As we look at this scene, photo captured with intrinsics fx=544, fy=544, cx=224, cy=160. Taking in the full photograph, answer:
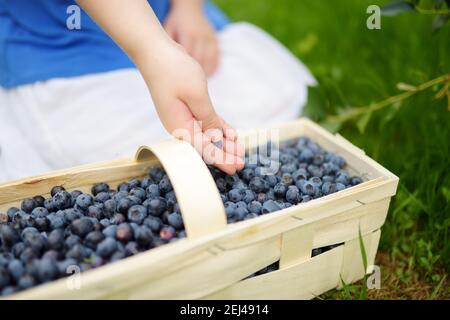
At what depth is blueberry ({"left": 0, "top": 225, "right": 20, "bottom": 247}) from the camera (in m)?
1.03

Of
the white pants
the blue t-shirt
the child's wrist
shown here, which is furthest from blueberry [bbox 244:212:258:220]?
the child's wrist

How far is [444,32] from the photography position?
1899 mm

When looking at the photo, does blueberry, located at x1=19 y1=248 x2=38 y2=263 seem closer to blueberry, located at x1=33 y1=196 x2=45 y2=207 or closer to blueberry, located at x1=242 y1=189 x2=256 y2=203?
blueberry, located at x1=33 y1=196 x2=45 y2=207

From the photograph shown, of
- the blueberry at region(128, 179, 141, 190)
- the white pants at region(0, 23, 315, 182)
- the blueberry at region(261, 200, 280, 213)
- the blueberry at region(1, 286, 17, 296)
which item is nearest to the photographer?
the blueberry at region(1, 286, 17, 296)

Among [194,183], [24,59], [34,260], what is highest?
[24,59]

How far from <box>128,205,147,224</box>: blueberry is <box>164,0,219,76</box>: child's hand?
839 millimetres

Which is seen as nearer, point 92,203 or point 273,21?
point 92,203

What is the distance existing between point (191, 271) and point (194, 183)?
0.16 metres

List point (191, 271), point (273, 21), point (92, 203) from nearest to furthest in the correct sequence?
point (191, 271), point (92, 203), point (273, 21)

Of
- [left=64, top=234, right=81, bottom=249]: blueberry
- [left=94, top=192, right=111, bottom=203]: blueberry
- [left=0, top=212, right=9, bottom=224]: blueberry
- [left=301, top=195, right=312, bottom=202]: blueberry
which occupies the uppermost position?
[left=94, top=192, right=111, bottom=203]: blueberry

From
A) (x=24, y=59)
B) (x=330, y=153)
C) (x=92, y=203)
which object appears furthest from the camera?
(x=24, y=59)

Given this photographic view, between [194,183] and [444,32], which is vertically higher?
[444,32]

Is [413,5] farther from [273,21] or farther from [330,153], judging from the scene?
[273,21]
